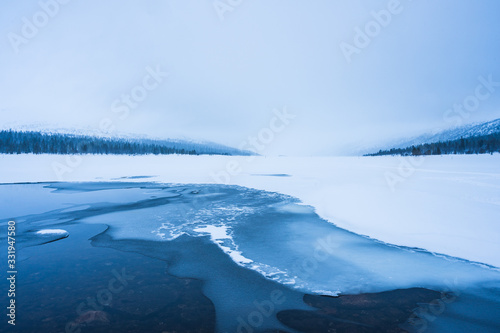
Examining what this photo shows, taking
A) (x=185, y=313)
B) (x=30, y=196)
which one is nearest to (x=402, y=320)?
(x=185, y=313)

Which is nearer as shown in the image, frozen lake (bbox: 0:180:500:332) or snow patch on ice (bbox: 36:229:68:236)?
frozen lake (bbox: 0:180:500:332)

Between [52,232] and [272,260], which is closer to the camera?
[272,260]

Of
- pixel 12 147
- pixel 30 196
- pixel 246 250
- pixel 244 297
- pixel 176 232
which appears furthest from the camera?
pixel 12 147

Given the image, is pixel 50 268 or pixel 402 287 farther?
pixel 50 268

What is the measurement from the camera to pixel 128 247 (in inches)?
278

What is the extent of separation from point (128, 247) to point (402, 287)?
245 inches

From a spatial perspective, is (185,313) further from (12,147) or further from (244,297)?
(12,147)

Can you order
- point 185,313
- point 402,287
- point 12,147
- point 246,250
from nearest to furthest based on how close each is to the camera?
point 185,313 < point 402,287 < point 246,250 < point 12,147

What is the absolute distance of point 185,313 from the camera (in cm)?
416

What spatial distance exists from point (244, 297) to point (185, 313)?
3.32ft

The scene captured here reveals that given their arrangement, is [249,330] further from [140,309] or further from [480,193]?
[480,193]

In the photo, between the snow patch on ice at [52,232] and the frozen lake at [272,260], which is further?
the snow patch on ice at [52,232]

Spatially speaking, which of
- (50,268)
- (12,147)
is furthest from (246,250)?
(12,147)

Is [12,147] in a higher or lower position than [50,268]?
higher
